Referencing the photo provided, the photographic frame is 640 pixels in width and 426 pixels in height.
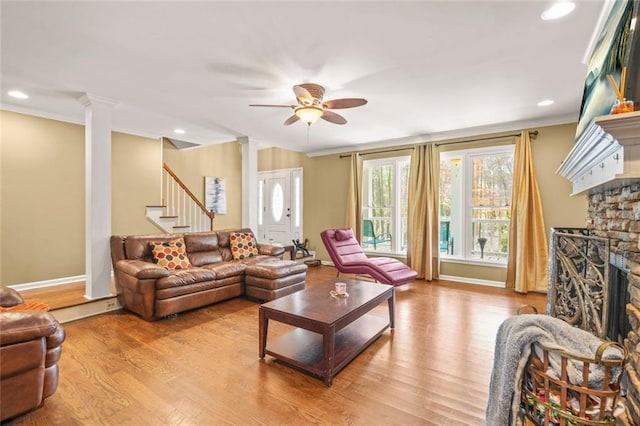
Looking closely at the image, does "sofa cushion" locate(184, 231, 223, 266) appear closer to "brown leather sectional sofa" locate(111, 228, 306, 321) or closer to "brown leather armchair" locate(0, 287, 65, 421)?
"brown leather sectional sofa" locate(111, 228, 306, 321)

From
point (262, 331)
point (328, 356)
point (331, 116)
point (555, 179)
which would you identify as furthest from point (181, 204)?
point (555, 179)

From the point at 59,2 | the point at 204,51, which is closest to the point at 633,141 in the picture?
the point at 204,51

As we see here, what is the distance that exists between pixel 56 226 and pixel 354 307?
4.67m

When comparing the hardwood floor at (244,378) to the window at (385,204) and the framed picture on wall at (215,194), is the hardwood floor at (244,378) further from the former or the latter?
the framed picture on wall at (215,194)

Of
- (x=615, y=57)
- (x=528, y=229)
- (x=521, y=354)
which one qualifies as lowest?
(x=521, y=354)

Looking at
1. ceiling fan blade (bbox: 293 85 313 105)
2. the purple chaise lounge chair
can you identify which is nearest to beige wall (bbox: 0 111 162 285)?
the purple chaise lounge chair

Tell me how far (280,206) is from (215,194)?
5.25 ft

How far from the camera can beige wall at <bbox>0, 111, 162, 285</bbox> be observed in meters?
4.06

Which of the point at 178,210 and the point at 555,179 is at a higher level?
the point at 555,179

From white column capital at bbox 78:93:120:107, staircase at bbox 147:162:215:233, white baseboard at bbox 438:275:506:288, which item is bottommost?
white baseboard at bbox 438:275:506:288

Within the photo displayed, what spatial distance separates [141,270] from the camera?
3260 millimetres

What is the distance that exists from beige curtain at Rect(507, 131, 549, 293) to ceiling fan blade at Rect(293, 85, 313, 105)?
3.47 metres

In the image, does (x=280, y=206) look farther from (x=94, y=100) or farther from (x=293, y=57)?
(x=293, y=57)

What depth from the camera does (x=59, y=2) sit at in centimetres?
194
